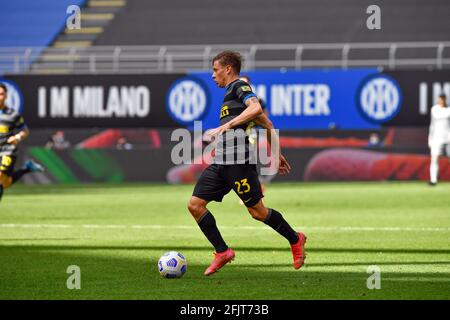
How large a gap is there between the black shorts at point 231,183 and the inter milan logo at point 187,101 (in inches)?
886

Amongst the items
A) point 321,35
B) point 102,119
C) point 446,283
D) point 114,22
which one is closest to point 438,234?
point 446,283

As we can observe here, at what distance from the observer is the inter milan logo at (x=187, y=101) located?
1284 inches

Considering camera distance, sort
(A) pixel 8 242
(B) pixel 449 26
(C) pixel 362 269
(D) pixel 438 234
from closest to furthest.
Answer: (C) pixel 362 269 → (A) pixel 8 242 → (D) pixel 438 234 → (B) pixel 449 26

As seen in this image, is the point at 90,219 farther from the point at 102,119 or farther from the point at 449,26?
the point at 449,26

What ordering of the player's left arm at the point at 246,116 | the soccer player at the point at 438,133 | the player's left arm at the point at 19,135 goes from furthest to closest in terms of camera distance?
the soccer player at the point at 438,133, the player's left arm at the point at 19,135, the player's left arm at the point at 246,116

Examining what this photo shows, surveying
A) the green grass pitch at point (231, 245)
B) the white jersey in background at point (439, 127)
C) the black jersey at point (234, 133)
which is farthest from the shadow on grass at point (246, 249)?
the white jersey in background at point (439, 127)

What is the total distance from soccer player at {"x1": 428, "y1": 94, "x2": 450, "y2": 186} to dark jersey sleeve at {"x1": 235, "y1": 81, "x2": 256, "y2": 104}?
17.9 m

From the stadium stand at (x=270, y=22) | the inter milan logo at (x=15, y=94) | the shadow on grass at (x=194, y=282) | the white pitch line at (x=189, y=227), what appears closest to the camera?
the shadow on grass at (x=194, y=282)

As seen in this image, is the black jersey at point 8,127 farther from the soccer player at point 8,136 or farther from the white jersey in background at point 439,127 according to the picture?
the white jersey in background at point 439,127

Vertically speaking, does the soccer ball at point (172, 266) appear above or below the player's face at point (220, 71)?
below

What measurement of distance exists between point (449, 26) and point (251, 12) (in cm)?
A: 745

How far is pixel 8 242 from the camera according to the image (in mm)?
13820

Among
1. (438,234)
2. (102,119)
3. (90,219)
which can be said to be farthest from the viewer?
(102,119)

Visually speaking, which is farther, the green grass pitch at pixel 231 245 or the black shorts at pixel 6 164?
the black shorts at pixel 6 164
